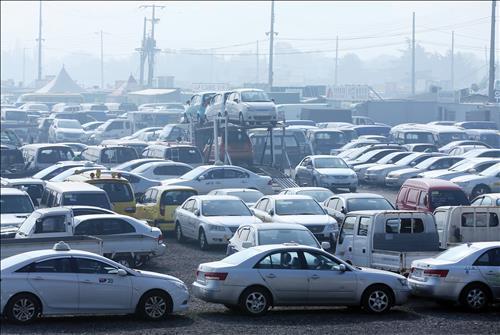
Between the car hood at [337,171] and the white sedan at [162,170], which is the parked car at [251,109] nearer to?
the car hood at [337,171]

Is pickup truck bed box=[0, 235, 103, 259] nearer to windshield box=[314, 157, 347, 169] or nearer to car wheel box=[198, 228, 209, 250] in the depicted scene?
car wheel box=[198, 228, 209, 250]

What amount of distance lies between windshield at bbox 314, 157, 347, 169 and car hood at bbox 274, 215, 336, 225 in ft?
44.1

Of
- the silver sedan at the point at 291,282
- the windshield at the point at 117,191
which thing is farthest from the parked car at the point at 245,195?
the silver sedan at the point at 291,282

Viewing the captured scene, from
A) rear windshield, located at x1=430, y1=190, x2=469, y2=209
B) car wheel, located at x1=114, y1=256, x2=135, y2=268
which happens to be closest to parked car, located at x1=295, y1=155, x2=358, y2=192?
rear windshield, located at x1=430, y1=190, x2=469, y2=209

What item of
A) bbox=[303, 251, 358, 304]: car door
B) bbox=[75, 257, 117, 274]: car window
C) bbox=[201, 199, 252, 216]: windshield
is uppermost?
bbox=[201, 199, 252, 216]: windshield

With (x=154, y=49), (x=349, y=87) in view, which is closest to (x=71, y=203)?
(x=349, y=87)

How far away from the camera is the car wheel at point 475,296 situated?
16750 mm

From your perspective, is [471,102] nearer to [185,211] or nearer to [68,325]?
[185,211]

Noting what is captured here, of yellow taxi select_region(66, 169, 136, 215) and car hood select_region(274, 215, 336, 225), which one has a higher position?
yellow taxi select_region(66, 169, 136, 215)

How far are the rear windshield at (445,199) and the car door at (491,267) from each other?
10189 millimetres

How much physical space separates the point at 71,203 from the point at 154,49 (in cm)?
9748

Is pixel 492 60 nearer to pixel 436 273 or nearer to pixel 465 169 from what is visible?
pixel 465 169

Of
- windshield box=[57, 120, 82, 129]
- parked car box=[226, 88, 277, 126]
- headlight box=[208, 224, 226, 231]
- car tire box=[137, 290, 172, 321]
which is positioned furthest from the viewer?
windshield box=[57, 120, 82, 129]

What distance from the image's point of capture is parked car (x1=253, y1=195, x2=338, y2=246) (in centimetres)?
2438
